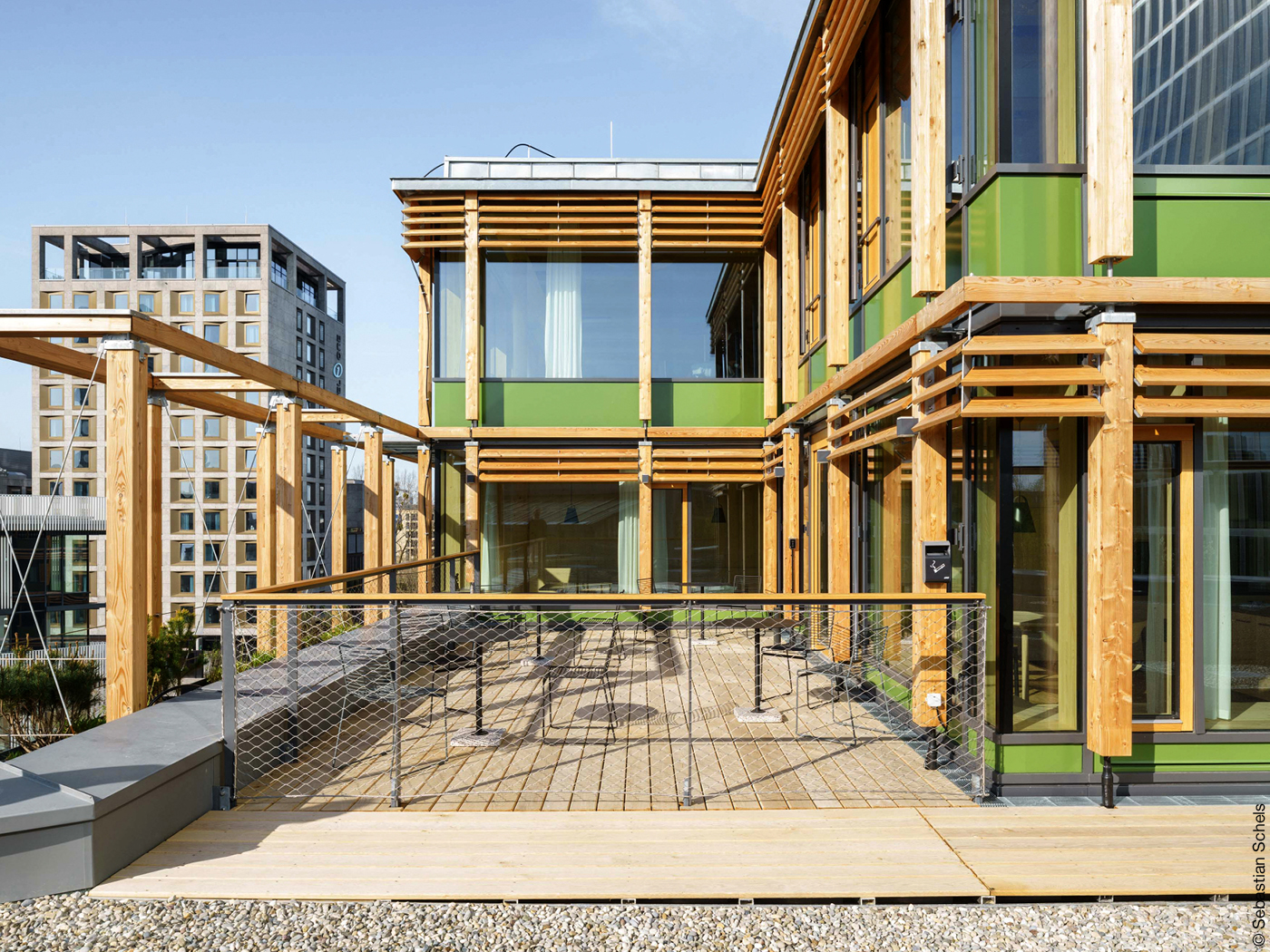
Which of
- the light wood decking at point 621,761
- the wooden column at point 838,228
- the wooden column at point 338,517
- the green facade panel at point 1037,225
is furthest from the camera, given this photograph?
the wooden column at point 338,517

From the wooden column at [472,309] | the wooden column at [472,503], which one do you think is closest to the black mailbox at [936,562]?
the wooden column at [472,503]

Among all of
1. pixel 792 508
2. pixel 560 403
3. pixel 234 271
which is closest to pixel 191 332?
pixel 234 271

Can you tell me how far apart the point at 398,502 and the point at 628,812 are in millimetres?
33737

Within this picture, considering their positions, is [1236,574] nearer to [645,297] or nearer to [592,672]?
[592,672]

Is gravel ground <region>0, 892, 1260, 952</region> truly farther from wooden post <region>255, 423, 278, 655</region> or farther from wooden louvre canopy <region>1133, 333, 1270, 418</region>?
wooden post <region>255, 423, 278, 655</region>

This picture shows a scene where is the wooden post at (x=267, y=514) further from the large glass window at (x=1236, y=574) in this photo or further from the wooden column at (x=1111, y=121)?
the large glass window at (x=1236, y=574)

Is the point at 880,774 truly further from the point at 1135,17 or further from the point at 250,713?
the point at 1135,17

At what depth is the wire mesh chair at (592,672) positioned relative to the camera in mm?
5711

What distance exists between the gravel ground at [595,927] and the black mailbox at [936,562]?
1771mm

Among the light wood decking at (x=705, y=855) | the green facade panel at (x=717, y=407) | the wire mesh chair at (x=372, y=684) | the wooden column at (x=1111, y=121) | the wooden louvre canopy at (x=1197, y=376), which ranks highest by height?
the wooden column at (x=1111, y=121)

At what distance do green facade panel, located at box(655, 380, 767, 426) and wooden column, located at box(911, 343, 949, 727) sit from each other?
19.4 ft

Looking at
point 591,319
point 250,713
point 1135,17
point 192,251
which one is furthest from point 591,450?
point 192,251

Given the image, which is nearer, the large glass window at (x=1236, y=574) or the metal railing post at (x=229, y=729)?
the metal railing post at (x=229, y=729)

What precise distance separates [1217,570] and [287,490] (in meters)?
6.80
